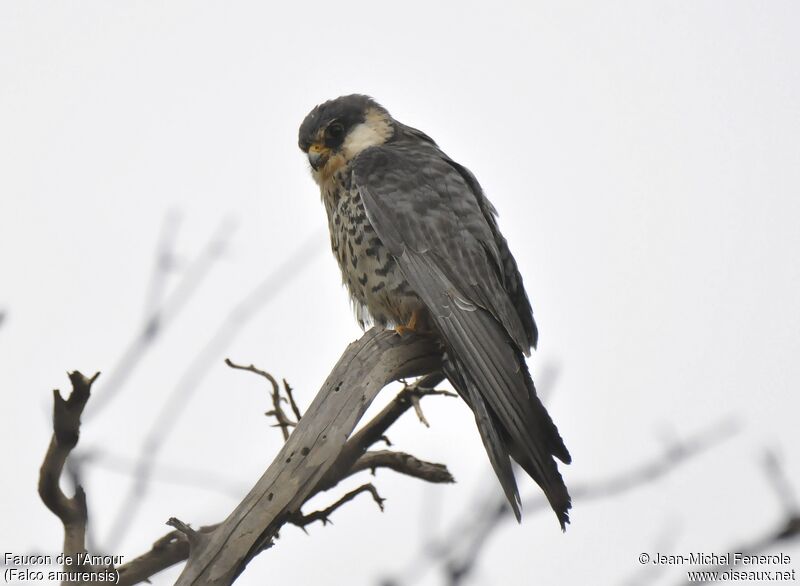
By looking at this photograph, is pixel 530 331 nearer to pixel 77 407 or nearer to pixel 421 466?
pixel 421 466

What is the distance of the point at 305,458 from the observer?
100.0 inches

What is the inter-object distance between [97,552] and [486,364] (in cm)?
166

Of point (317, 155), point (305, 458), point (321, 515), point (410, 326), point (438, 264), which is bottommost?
point (321, 515)

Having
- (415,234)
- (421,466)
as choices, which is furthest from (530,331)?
(421,466)

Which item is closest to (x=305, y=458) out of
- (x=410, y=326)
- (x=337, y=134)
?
(x=410, y=326)

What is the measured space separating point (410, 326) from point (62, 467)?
1.61 meters

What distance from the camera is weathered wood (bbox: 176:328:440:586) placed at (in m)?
Answer: 2.27

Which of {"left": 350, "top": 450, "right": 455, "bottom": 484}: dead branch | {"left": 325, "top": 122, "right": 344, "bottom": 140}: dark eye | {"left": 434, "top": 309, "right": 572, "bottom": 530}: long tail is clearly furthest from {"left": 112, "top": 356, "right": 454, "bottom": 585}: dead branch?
{"left": 325, "top": 122, "right": 344, "bottom": 140}: dark eye

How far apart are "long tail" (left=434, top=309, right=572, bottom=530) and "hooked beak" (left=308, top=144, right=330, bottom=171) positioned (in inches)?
43.1

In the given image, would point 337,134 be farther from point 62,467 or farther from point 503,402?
point 62,467

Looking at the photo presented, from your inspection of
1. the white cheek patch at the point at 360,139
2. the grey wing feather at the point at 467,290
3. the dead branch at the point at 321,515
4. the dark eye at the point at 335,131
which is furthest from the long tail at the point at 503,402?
the dark eye at the point at 335,131

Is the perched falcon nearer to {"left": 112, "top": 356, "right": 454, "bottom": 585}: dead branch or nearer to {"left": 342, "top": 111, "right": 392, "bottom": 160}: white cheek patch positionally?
{"left": 342, "top": 111, "right": 392, "bottom": 160}: white cheek patch

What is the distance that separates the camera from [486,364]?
3.25 m

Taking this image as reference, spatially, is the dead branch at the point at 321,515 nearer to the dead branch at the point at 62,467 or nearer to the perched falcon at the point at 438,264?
the perched falcon at the point at 438,264
